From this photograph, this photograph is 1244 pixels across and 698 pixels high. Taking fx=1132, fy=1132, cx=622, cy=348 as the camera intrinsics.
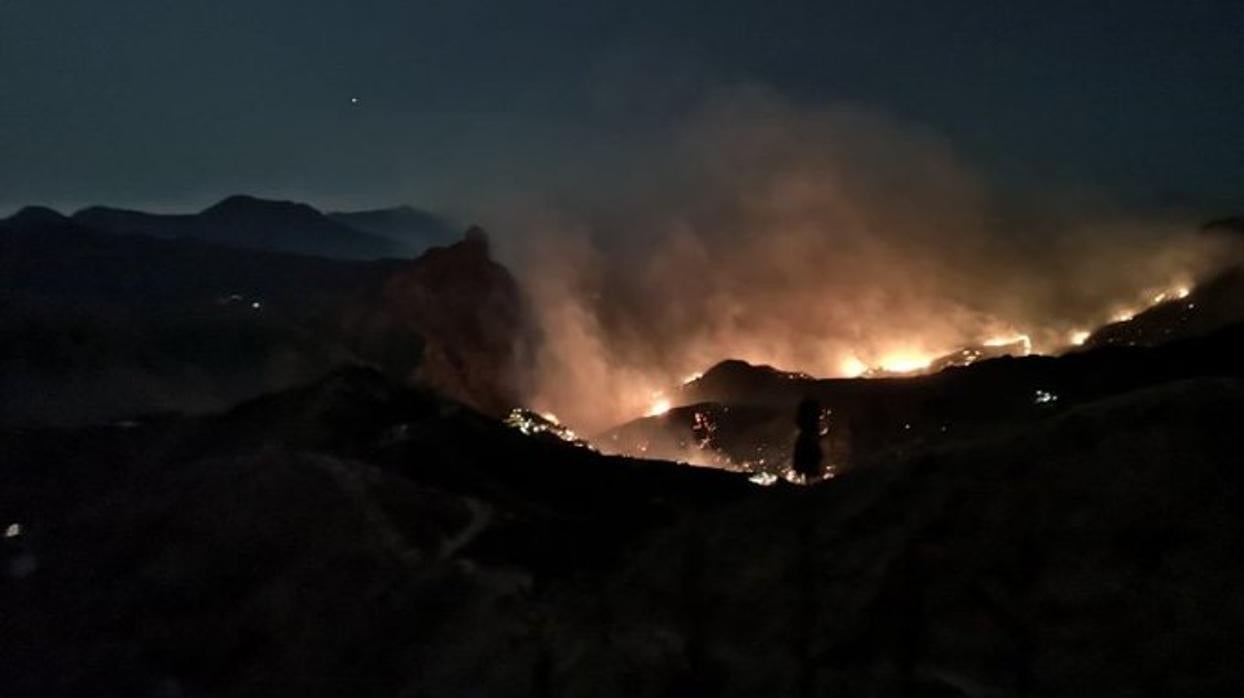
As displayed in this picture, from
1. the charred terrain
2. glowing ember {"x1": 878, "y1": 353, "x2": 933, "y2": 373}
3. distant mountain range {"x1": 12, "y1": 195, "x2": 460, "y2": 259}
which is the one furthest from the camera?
distant mountain range {"x1": 12, "y1": 195, "x2": 460, "y2": 259}

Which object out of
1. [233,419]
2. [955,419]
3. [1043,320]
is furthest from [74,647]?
[1043,320]

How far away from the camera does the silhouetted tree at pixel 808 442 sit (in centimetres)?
1858

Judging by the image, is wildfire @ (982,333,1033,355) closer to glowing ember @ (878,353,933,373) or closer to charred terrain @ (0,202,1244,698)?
glowing ember @ (878,353,933,373)

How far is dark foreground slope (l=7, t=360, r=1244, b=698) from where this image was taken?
1131cm

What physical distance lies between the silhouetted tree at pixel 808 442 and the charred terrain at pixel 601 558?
1157 millimetres

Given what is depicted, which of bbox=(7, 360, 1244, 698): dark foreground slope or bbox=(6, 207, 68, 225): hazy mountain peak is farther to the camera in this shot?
bbox=(6, 207, 68, 225): hazy mountain peak

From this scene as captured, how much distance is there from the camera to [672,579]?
14.1 metres

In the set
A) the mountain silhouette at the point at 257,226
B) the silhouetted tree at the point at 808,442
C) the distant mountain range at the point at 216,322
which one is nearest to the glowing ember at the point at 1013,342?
the distant mountain range at the point at 216,322

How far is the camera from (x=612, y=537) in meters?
17.8

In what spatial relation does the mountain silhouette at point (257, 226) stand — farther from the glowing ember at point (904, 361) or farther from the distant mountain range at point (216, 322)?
the glowing ember at point (904, 361)

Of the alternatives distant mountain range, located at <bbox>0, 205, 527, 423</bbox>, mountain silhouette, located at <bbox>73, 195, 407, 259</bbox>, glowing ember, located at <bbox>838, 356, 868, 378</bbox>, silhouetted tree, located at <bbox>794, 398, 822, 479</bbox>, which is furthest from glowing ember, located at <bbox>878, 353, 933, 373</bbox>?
silhouetted tree, located at <bbox>794, 398, 822, 479</bbox>

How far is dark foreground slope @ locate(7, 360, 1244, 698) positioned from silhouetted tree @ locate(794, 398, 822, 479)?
101 inches

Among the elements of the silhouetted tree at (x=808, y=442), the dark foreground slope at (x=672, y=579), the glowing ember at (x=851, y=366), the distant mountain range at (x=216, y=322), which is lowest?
the dark foreground slope at (x=672, y=579)

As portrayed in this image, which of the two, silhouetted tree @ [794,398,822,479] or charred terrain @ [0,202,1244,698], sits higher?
silhouetted tree @ [794,398,822,479]
